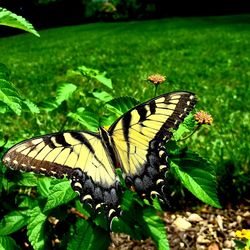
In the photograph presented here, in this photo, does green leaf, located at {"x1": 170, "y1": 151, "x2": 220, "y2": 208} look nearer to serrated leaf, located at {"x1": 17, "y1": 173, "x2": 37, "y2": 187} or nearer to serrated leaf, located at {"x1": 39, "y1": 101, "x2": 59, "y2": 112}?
serrated leaf, located at {"x1": 17, "y1": 173, "x2": 37, "y2": 187}

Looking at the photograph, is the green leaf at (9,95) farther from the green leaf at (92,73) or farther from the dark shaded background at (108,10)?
the dark shaded background at (108,10)

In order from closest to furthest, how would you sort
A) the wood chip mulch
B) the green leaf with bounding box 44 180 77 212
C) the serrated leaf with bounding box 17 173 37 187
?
the green leaf with bounding box 44 180 77 212, the serrated leaf with bounding box 17 173 37 187, the wood chip mulch

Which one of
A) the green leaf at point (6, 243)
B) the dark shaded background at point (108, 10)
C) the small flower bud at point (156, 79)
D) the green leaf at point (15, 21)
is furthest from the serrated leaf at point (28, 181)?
the dark shaded background at point (108, 10)

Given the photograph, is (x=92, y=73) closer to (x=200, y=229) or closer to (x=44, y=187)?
(x=44, y=187)

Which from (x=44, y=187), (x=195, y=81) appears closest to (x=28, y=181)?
(x=44, y=187)

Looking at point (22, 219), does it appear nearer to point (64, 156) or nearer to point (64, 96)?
point (64, 156)

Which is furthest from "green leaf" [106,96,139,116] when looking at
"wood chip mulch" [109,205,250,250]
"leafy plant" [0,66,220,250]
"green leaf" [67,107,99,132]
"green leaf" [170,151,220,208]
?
"wood chip mulch" [109,205,250,250]

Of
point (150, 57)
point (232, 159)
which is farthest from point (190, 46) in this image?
point (232, 159)
